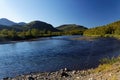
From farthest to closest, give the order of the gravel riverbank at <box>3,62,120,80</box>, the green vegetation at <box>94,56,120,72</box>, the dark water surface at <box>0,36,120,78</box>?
the dark water surface at <box>0,36,120,78</box> < the green vegetation at <box>94,56,120,72</box> < the gravel riverbank at <box>3,62,120,80</box>

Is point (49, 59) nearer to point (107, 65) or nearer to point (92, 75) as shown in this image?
point (107, 65)

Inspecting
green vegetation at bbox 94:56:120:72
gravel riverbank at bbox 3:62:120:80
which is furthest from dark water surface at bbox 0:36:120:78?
gravel riverbank at bbox 3:62:120:80

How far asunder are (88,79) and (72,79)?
253 cm

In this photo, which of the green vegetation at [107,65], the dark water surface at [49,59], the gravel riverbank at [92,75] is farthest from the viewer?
the dark water surface at [49,59]

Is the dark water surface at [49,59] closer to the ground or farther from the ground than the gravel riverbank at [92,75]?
closer to the ground

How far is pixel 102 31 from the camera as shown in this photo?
594ft

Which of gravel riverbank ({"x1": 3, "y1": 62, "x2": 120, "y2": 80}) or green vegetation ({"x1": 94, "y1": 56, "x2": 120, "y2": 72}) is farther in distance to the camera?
green vegetation ({"x1": 94, "y1": 56, "x2": 120, "y2": 72})

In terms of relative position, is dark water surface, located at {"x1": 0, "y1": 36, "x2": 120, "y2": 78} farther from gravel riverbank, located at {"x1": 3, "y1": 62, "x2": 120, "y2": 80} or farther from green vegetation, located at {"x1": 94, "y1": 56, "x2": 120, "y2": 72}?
gravel riverbank, located at {"x1": 3, "y1": 62, "x2": 120, "y2": 80}

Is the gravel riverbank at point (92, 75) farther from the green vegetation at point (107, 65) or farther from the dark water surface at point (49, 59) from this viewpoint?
the dark water surface at point (49, 59)

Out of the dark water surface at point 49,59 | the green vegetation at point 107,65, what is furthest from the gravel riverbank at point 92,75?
the dark water surface at point 49,59

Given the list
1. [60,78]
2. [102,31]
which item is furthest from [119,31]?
[60,78]

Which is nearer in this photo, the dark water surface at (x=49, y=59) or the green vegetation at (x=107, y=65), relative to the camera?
the green vegetation at (x=107, y=65)

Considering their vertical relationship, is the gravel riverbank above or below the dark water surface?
above

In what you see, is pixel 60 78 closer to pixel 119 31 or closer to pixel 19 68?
pixel 19 68
